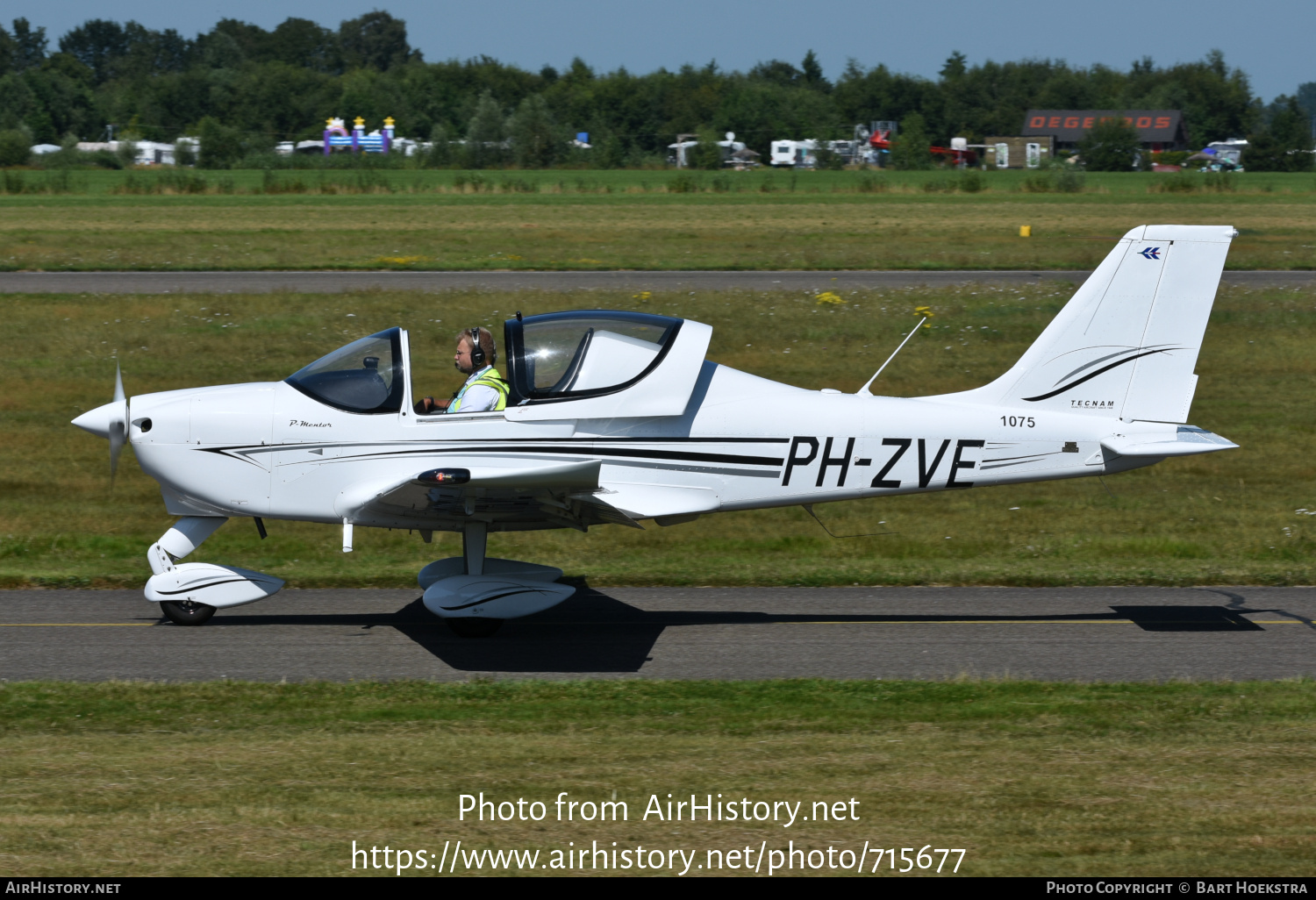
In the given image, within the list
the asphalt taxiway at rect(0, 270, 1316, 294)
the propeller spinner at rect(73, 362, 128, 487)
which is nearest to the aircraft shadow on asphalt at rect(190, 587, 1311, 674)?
the propeller spinner at rect(73, 362, 128, 487)

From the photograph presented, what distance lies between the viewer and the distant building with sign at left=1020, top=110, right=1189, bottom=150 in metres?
125

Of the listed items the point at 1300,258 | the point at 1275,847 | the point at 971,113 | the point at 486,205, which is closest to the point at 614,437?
the point at 1275,847

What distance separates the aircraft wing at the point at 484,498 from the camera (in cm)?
815

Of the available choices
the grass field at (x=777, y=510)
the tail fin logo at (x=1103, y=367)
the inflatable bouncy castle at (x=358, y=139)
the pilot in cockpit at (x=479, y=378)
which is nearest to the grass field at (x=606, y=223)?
the grass field at (x=777, y=510)

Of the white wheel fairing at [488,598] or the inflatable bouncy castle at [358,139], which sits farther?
the inflatable bouncy castle at [358,139]

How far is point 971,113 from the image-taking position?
→ 466 feet

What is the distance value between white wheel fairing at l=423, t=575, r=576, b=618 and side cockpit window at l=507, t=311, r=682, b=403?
1.37m

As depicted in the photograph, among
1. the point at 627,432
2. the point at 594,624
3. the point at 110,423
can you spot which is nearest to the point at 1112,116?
the point at 594,624

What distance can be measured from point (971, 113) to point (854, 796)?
145574mm

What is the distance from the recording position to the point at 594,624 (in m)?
9.82

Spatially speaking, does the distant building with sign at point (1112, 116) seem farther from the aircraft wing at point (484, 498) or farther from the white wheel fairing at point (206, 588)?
the white wheel fairing at point (206, 588)

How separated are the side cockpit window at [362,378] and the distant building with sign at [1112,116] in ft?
409

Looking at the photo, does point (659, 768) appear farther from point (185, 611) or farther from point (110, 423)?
point (110, 423)

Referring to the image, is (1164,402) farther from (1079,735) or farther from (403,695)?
(403,695)
